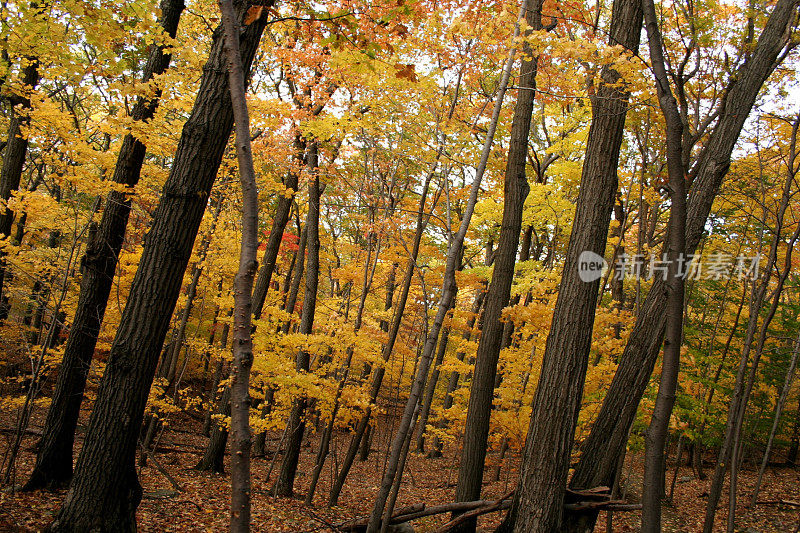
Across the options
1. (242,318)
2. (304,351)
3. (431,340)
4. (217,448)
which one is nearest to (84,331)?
(304,351)

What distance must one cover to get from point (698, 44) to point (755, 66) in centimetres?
232

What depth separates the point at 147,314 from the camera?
10.9 ft

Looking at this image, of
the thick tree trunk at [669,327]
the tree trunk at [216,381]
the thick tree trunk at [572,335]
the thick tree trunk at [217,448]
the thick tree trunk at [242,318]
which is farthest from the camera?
Result: the tree trunk at [216,381]

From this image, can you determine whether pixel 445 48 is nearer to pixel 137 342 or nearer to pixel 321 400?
pixel 137 342

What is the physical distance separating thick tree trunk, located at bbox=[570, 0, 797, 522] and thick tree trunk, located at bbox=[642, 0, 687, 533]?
1708 millimetres

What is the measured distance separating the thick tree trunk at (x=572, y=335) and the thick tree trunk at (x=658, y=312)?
89 centimetres

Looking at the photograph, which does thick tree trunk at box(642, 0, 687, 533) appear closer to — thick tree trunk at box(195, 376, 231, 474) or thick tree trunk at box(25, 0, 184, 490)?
thick tree trunk at box(25, 0, 184, 490)

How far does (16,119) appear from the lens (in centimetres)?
732

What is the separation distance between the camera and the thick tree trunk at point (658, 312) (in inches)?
186

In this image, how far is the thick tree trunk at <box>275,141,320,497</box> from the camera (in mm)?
8523

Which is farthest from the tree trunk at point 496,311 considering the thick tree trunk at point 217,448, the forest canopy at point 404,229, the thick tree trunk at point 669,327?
the thick tree trunk at point 217,448

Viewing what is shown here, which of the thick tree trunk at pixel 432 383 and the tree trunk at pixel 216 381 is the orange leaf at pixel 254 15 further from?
the tree trunk at pixel 216 381

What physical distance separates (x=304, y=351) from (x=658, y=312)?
596 centimetres

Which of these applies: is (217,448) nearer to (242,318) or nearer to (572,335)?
(572,335)
